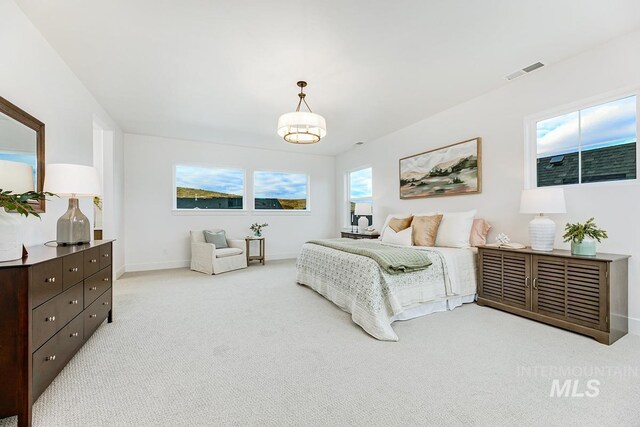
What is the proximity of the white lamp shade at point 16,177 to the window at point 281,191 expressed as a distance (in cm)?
441

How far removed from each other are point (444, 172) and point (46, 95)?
469 centimetres

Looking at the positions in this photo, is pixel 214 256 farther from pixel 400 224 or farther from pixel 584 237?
pixel 584 237

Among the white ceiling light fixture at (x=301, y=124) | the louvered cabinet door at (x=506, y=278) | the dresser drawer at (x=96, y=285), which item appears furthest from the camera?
the white ceiling light fixture at (x=301, y=124)

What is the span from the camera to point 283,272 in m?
5.17

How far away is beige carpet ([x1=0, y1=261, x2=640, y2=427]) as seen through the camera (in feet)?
4.96

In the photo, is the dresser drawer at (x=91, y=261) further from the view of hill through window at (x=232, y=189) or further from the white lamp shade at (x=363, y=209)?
the white lamp shade at (x=363, y=209)

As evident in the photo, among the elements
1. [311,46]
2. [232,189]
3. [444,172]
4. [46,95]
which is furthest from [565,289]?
[232,189]

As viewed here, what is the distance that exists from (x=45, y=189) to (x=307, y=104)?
292cm

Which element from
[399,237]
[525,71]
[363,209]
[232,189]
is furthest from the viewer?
[232,189]

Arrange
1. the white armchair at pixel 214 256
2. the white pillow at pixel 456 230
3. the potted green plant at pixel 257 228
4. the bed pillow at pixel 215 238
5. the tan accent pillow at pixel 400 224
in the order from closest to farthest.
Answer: the white pillow at pixel 456 230 → the tan accent pillow at pixel 400 224 → the white armchair at pixel 214 256 → the bed pillow at pixel 215 238 → the potted green plant at pixel 257 228

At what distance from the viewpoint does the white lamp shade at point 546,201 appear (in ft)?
9.07

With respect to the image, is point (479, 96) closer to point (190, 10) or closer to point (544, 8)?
point (544, 8)

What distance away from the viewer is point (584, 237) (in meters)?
2.62

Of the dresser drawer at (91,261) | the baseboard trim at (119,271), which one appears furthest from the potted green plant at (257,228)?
the dresser drawer at (91,261)
